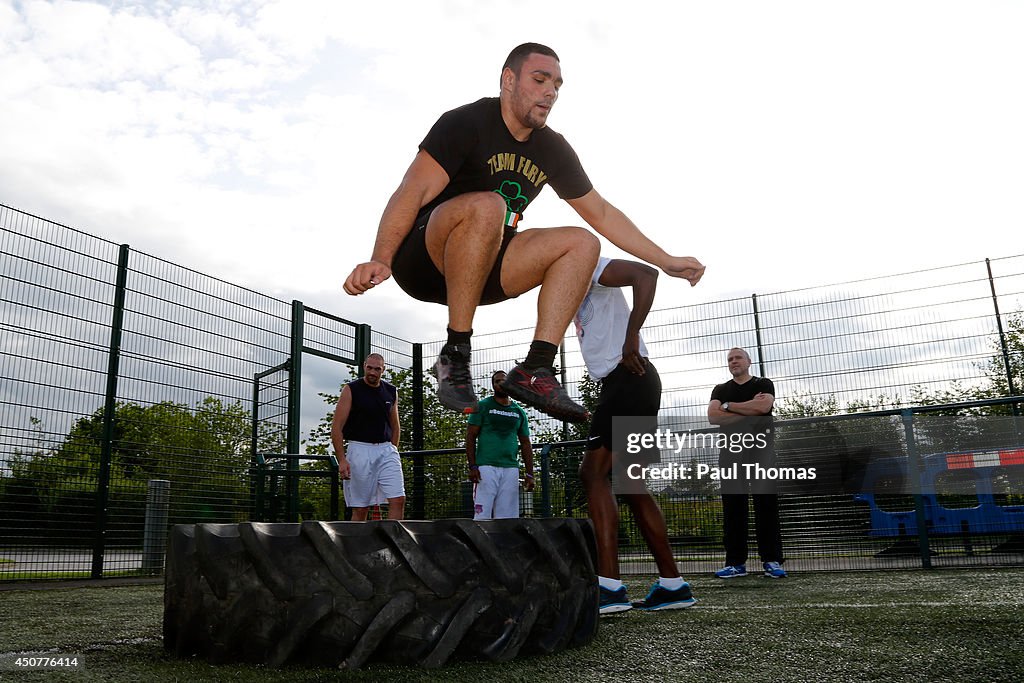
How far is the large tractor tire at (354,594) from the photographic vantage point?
1.70 meters

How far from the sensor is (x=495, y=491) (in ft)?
18.5

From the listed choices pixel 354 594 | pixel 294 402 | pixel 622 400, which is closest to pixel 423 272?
pixel 354 594

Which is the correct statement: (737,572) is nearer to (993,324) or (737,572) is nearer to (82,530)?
(993,324)

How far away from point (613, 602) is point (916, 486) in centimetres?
441

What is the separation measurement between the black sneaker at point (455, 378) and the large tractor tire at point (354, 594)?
45 cm

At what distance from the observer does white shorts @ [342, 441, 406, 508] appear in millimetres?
5895

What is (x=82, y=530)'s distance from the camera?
6164 mm

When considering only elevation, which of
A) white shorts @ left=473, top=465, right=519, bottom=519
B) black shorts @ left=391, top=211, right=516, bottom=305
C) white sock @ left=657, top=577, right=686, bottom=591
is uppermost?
black shorts @ left=391, top=211, right=516, bottom=305

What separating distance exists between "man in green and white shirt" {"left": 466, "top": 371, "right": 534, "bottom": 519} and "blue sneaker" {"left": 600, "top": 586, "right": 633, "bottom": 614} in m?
2.54

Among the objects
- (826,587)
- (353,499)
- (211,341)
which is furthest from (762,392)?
(211,341)

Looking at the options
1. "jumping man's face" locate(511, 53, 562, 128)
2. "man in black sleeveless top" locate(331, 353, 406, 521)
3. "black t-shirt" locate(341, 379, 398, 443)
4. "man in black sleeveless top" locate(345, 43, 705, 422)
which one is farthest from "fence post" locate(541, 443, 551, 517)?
"jumping man's face" locate(511, 53, 562, 128)

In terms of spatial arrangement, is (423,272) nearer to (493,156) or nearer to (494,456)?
(493,156)

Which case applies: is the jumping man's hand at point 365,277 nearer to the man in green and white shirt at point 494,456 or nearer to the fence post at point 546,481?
the man in green and white shirt at point 494,456
